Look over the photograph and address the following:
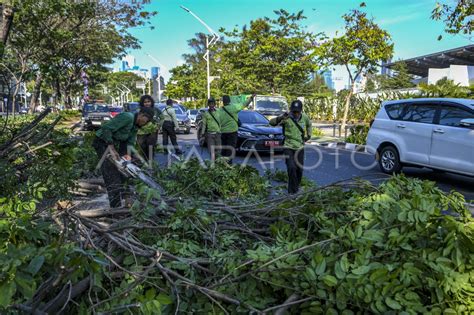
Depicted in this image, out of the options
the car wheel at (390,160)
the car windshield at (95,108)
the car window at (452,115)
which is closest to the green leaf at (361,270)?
the car window at (452,115)

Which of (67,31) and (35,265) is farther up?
(67,31)

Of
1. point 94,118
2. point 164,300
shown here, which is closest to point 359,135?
point 164,300

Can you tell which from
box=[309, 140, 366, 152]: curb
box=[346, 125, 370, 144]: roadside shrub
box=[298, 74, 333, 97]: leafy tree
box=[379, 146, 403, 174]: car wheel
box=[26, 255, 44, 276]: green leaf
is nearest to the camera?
box=[26, 255, 44, 276]: green leaf

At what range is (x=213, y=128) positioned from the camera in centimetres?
888

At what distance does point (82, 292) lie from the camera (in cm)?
206

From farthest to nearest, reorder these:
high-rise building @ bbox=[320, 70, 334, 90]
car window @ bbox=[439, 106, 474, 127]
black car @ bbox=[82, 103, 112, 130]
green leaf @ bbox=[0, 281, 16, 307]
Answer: black car @ bbox=[82, 103, 112, 130] → high-rise building @ bbox=[320, 70, 334, 90] → car window @ bbox=[439, 106, 474, 127] → green leaf @ bbox=[0, 281, 16, 307]

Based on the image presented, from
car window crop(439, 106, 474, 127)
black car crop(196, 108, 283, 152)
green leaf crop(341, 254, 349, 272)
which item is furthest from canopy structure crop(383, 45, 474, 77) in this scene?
green leaf crop(341, 254, 349, 272)

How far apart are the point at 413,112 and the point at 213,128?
4.20 metres

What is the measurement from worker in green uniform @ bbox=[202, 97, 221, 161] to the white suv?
3546 millimetres

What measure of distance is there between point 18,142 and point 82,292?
6.44 feet

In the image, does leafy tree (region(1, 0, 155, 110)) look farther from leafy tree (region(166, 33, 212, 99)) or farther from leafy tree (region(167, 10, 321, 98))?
leafy tree (region(166, 33, 212, 99))

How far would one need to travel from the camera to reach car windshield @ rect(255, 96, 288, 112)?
18297mm

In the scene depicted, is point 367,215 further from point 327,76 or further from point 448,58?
point 327,76

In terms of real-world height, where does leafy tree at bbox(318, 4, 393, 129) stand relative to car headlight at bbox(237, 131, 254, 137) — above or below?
above
